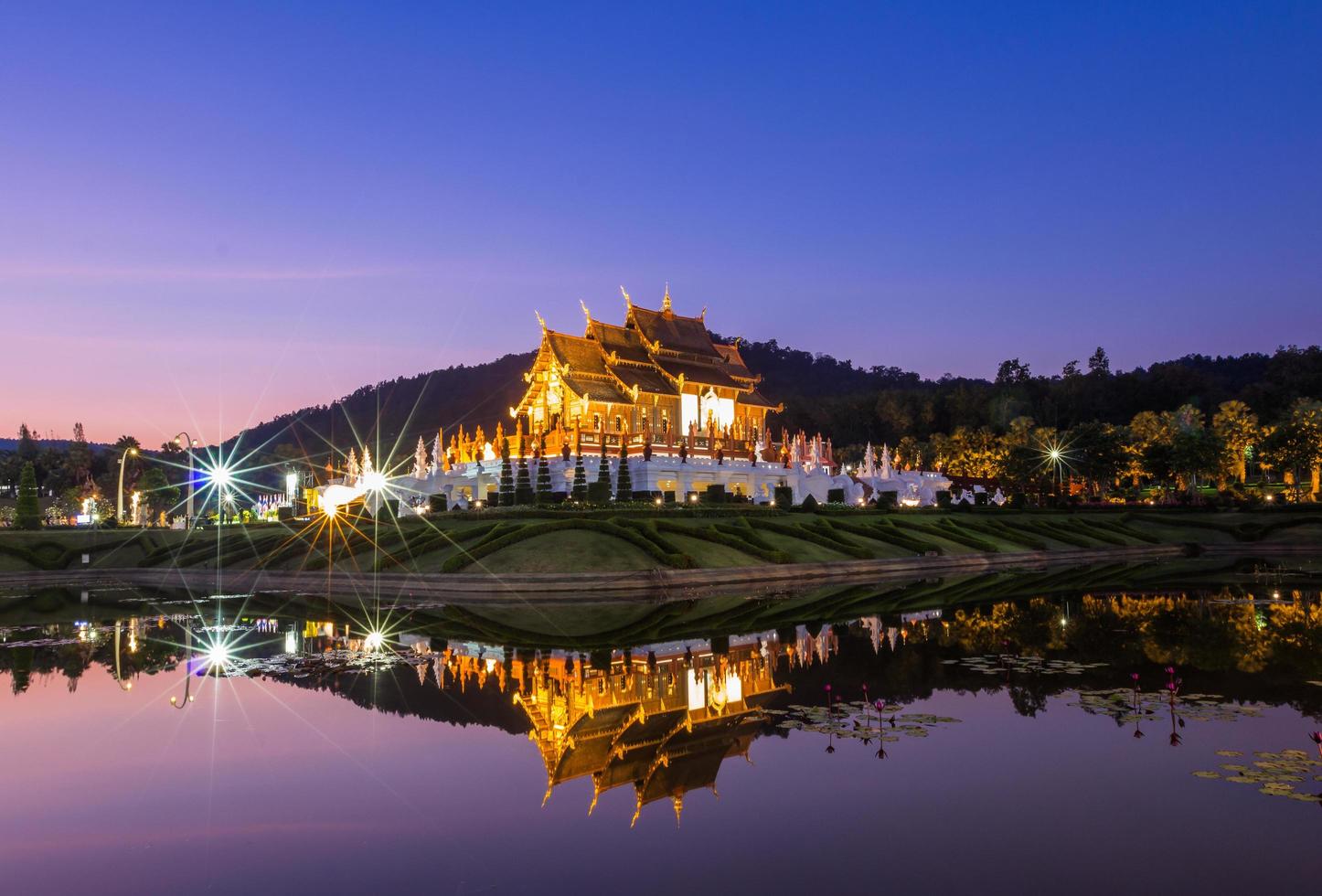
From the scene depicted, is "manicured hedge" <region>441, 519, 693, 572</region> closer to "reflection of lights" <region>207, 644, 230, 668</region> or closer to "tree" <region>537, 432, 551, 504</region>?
"tree" <region>537, 432, 551, 504</region>

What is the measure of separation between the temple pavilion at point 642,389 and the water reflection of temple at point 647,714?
39258 mm

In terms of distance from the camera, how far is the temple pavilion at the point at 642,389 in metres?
64.9

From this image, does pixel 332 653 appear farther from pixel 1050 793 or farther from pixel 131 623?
pixel 1050 793

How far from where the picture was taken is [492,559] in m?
39.8

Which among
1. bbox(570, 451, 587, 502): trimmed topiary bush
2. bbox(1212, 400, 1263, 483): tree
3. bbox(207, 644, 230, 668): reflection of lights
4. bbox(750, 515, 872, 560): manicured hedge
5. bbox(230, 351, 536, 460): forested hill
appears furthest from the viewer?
bbox(230, 351, 536, 460): forested hill

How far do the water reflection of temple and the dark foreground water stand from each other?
3.0 inches

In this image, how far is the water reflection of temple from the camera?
13.0m

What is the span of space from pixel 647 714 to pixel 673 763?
293 centimetres

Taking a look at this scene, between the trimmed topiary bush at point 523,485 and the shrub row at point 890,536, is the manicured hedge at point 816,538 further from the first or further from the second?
the trimmed topiary bush at point 523,485

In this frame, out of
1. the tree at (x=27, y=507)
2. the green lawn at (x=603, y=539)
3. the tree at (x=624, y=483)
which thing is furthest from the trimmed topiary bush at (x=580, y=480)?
the tree at (x=27, y=507)

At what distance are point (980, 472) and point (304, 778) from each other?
292 feet

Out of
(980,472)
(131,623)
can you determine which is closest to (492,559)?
(131,623)

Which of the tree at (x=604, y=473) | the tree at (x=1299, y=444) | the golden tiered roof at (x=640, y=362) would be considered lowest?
the tree at (x=604, y=473)

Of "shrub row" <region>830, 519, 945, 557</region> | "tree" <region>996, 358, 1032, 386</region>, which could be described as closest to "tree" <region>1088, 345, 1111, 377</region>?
"tree" <region>996, 358, 1032, 386</region>
